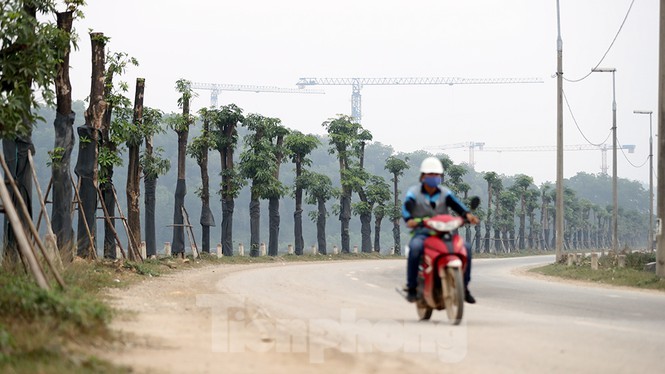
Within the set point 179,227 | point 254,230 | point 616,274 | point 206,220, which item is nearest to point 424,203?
A: point 616,274

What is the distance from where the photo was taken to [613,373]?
29.9 feet

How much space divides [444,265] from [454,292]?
39cm

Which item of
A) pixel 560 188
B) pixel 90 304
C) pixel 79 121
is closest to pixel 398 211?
pixel 560 188

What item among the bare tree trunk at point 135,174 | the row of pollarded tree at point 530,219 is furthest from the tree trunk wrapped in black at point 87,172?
→ the row of pollarded tree at point 530,219

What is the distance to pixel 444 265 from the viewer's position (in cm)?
1184

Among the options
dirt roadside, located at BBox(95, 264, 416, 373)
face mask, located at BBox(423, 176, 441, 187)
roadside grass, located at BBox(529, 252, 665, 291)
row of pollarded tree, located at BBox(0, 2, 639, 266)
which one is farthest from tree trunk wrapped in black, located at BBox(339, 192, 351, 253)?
face mask, located at BBox(423, 176, 441, 187)

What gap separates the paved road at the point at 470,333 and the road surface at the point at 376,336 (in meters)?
0.01

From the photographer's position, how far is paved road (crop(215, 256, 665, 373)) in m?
9.59

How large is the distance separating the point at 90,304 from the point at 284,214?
155383mm

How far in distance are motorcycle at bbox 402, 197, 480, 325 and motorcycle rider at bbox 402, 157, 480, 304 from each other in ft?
0.31

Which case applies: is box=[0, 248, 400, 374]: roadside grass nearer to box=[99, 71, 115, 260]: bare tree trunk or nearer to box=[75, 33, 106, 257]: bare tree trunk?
box=[75, 33, 106, 257]: bare tree trunk

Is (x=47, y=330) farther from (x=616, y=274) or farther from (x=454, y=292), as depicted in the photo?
(x=616, y=274)

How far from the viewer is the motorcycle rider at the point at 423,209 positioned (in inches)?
475

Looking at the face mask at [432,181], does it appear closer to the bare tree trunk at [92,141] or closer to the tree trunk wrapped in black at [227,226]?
the bare tree trunk at [92,141]
